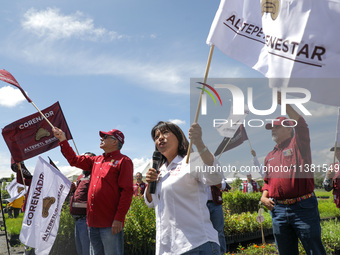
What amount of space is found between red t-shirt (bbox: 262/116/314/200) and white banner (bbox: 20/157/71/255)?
370 cm

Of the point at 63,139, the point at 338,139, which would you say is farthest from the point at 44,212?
the point at 338,139

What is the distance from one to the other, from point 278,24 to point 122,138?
2.71 metres

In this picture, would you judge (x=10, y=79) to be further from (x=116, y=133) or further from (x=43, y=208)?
(x=116, y=133)

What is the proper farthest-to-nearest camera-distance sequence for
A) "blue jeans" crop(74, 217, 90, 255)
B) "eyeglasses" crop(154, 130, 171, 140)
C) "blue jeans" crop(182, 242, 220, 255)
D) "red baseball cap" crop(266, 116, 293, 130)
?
"blue jeans" crop(74, 217, 90, 255)
"red baseball cap" crop(266, 116, 293, 130)
"eyeglasses" crop(154, 130, 171, 140)
"blue jeans" crop(182, 242, 220, 255)

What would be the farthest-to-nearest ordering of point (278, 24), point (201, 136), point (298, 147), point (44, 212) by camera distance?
1. point (44, 212)
2. point (298, 147)
3. point (278, 24)
4. point (201, 136)

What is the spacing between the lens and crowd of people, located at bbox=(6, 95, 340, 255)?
2656mm

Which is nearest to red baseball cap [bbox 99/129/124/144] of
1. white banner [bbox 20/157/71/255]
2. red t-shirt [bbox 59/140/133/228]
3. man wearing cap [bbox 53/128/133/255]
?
man wearing cap [bbox 53/128/133/255]

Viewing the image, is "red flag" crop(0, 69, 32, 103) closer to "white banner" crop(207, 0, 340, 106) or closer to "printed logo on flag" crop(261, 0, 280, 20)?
"white banner" crop(207, 0, 340, 106)

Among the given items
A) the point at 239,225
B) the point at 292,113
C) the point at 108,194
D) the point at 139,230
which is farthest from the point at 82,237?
the point at 239,225

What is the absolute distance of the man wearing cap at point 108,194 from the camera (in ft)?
14.0

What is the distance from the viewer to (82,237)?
512 cm

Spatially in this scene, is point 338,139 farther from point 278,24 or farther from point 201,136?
point 201,136

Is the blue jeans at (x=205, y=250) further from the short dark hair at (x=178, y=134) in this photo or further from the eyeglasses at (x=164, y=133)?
the eyeglasses at (x=164, y=133)

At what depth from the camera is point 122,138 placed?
4.88 metres
